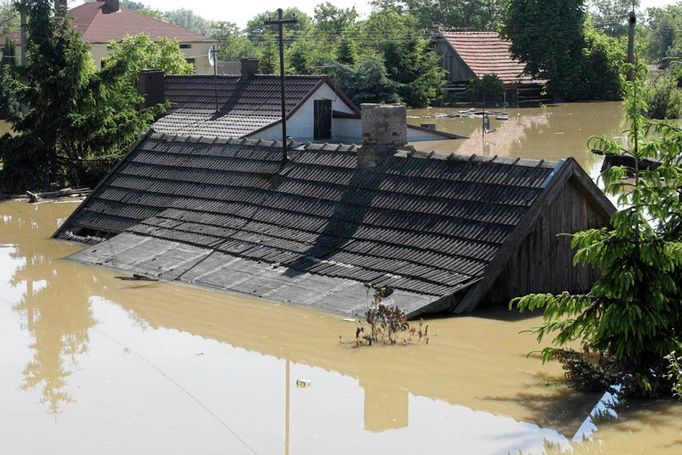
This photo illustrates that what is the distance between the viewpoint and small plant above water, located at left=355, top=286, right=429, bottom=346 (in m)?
14.9

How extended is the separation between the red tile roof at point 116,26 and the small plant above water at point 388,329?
4773cm

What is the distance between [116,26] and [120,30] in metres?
0.58

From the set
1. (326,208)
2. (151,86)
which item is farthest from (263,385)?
(151,86)

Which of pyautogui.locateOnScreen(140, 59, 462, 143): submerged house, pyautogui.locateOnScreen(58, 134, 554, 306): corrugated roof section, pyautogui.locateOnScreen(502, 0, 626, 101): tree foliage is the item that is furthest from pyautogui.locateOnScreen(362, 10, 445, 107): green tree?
pyautogui.locateOnScreen(58, 134, 554, 306): corrugated roof section

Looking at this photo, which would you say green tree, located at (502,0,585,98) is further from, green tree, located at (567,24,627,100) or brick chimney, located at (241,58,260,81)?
brick chimney, located at (241,58,260,81)

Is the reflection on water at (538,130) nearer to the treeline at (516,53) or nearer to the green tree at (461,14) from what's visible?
the treeline at (516,53)

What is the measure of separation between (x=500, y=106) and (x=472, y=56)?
560cm

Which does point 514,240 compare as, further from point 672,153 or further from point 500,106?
point 500,106

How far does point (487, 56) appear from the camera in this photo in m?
62.8

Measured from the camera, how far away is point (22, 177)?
30.6m

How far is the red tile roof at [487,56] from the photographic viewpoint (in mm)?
61287

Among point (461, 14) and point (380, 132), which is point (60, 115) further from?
point (461, 14)

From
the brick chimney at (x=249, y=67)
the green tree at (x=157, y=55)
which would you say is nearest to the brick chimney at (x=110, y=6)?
the green tree at (x=157, y=55)

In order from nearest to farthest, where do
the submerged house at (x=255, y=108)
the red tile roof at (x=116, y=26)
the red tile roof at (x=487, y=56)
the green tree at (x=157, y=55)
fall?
the submerged house at (x=255, y=108) < the green tree at (x=157, y=55) < the red tile roof at (x=116, y=26) < the red tile roof at (x=487, y=56)
